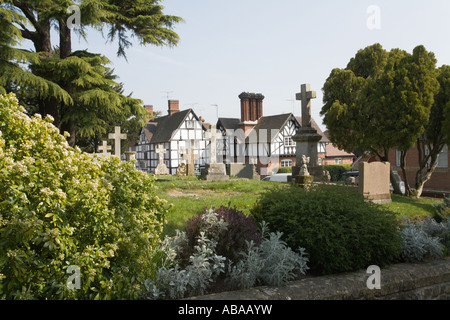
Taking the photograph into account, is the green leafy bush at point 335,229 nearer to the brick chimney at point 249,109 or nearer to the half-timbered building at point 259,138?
the half-timbered building at point 259,138

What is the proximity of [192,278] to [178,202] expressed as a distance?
15.1 feet

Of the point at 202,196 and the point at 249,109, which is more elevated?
the point at 249,109

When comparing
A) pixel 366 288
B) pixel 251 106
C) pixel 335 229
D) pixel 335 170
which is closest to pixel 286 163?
pixel 251 106

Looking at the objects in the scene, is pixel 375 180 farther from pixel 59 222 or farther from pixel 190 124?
pixel 190 124

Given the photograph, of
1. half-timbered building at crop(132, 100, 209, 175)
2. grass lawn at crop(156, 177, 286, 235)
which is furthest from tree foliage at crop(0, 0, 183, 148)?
half-timbered building at crop(132, 100, 209, 175)

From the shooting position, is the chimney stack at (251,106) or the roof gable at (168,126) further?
the roof gable at (168,126)

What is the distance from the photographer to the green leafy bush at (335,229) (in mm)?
4379

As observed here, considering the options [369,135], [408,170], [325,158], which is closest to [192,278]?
[369,135]

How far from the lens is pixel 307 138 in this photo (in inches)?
596

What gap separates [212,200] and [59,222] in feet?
19.7

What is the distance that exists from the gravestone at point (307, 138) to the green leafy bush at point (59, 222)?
1193cm

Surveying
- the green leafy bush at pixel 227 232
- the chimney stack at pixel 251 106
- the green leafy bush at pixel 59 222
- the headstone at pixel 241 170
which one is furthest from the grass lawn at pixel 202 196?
the chimney stack at pixel 251 106

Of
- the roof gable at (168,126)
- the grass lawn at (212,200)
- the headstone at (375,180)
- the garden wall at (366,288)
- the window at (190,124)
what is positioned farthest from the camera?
the window at (190,124)
